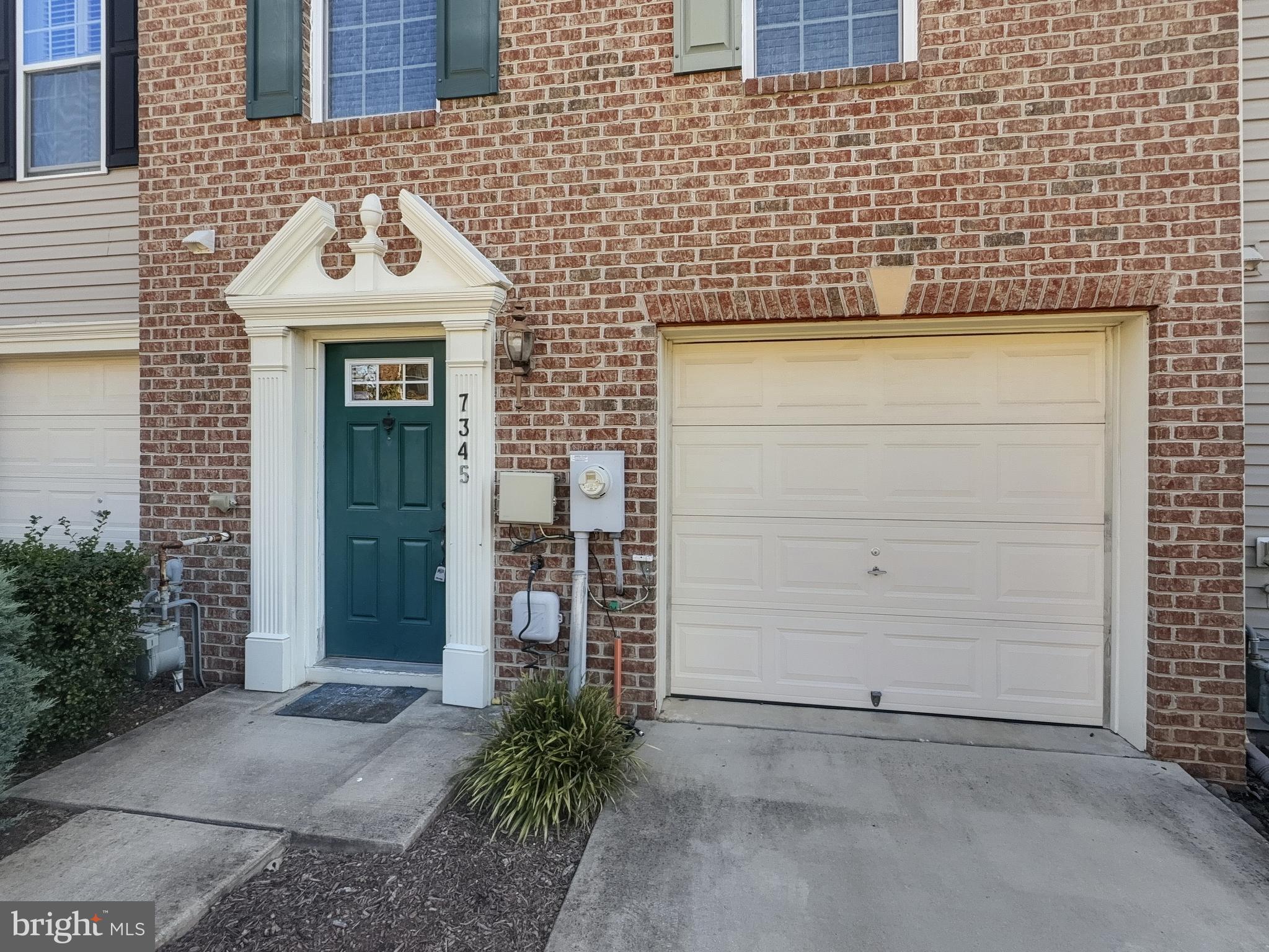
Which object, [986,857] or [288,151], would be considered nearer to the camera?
[986,857]

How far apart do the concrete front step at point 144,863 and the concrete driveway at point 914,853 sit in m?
1.29

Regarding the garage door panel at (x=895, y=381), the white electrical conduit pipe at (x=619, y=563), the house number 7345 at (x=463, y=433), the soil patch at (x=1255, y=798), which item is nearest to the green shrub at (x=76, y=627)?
the house number 7345 at (x=463, y=433)

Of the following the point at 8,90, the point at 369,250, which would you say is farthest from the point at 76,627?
the point at 8,90

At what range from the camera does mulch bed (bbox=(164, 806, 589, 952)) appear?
2238mm

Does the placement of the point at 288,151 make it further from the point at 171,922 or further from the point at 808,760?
the point at 808,760

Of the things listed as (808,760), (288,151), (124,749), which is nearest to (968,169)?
(808,760)

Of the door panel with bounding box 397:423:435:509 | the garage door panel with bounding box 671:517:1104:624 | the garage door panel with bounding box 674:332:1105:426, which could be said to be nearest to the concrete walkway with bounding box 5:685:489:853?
the door panel with bounding box 397:423:435:509

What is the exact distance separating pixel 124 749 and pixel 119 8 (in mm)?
5151

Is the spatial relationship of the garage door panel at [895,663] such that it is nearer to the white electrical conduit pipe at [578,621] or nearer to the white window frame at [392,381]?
the white electrical conduit pipe at [578,621]

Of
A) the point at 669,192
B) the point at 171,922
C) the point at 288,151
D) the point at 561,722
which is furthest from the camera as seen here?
the point at 288,151

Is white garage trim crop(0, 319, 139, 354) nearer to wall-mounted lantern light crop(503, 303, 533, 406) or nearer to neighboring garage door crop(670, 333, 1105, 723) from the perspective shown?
wall-mounted lantern light crop(503, 303, 533, 406)

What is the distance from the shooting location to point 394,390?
4305mm

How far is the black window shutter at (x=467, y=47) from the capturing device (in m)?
4.00

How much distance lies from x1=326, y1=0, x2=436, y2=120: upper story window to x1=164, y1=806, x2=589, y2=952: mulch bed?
4.30m
